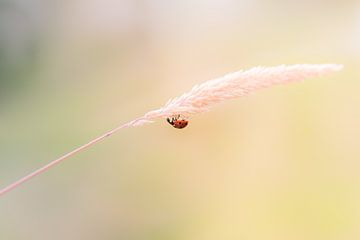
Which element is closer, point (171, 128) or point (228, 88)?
point (228, 88)

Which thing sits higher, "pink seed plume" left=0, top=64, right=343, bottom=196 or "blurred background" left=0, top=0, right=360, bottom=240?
"pink seed plume" left=0, top=64, right=343, bottom=196

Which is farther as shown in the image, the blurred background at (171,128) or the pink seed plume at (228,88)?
the blurred background at (171,128)

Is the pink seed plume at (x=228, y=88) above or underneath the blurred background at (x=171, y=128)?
above

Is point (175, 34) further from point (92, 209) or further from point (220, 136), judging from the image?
point (92, 209)

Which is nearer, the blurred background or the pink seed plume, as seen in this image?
the pink seed plume
